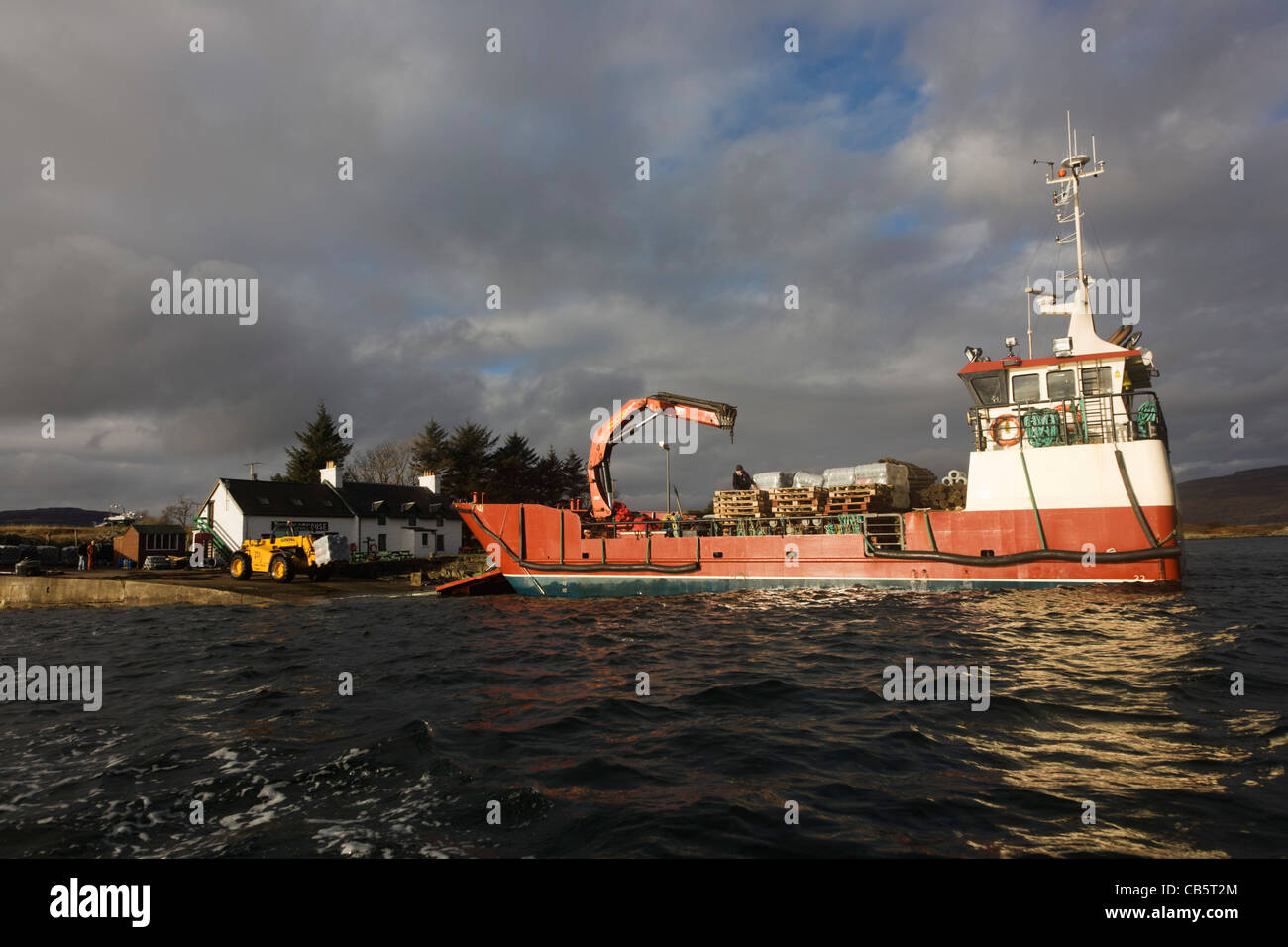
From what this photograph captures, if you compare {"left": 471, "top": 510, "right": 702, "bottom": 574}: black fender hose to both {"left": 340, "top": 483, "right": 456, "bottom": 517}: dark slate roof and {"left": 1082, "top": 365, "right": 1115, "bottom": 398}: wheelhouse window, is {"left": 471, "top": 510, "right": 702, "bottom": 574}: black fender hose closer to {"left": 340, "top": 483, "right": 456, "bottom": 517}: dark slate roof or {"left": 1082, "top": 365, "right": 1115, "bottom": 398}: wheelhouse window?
{"left": 1082, "top": 365, "right": 1115, "bottom": 398}: wheelhouse window

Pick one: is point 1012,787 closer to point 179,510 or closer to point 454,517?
point 454,517

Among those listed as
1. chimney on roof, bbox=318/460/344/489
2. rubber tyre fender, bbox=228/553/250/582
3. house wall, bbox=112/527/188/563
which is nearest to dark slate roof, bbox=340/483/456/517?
chimney on roof, bbox=318/460/344/489

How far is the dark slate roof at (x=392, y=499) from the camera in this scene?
147 ft

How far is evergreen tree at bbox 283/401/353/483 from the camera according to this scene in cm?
5362

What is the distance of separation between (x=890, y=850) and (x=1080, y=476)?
54.6 ft

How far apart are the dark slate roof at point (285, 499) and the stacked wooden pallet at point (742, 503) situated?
102 ft

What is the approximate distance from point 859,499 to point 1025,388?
5780mm

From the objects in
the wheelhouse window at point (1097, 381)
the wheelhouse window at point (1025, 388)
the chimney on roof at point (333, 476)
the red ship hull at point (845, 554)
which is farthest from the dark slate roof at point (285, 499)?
the wheelhouse window at point (1097, 381)

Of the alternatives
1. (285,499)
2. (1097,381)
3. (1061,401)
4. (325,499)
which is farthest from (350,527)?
(1097,381)

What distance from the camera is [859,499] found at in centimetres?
2002

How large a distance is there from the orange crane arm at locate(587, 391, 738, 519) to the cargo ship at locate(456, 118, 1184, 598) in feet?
0.23

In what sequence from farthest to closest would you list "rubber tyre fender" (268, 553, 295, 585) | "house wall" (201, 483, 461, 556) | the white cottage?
the white cottage, "house wall" (201, 483, 461, 556), "rubber tyre fender" (268, 553, 295, 585)

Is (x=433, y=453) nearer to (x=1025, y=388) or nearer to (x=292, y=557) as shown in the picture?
(x=292, y=557)

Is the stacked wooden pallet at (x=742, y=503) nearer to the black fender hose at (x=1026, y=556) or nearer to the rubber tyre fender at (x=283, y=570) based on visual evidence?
the black fender hose at (x=1026, y=556)
